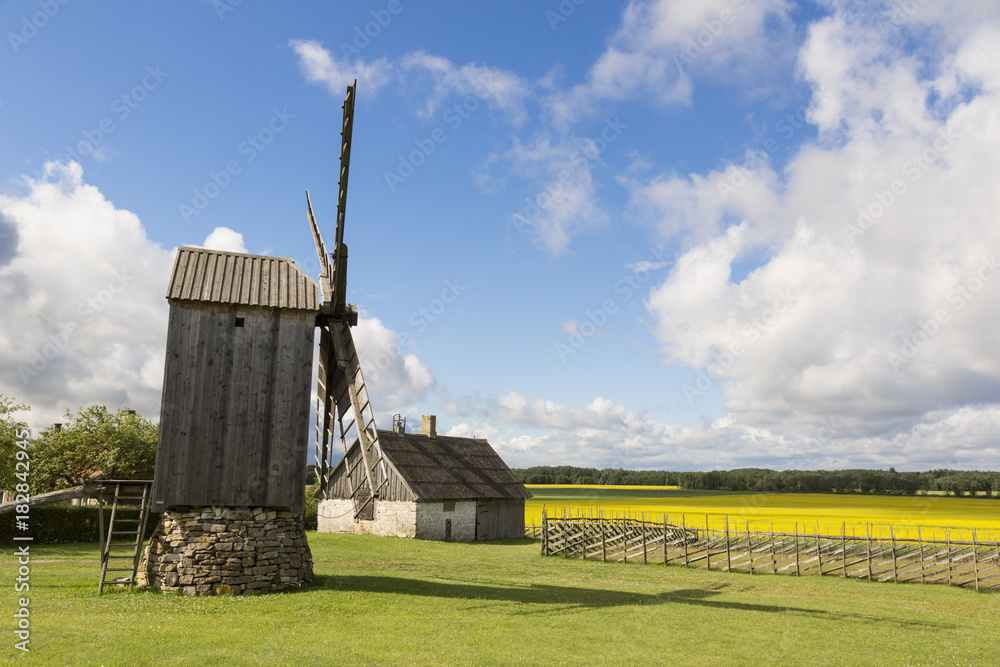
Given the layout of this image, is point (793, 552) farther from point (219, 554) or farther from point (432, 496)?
point (219, 554)

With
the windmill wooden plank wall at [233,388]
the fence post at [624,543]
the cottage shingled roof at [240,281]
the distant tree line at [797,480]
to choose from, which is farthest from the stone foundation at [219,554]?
the distant tree line at [797,480]

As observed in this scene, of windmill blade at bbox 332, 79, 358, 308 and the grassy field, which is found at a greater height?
windmill blade at bbox 332, 79, 358, 308

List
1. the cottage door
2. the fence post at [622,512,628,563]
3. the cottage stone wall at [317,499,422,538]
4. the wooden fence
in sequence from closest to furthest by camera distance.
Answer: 1. the wooden fence
2. the fence post at [622,512,628,563]
3. the cottage stone wall at [317,499,422,538]
4. the cottage door

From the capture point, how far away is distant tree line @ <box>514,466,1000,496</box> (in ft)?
264

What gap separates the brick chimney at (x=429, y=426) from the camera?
1658 inches

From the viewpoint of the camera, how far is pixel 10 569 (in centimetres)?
1947

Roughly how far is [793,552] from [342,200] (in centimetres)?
2166

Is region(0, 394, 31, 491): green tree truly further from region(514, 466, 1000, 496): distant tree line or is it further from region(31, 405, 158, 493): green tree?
region(514, 466, 1000, 496): distant tree line

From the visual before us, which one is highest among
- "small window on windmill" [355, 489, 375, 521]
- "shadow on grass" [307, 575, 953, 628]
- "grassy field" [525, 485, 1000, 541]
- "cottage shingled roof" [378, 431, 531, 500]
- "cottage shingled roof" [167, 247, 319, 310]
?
"cottage shingled roof" [167, 247, 319, 310]

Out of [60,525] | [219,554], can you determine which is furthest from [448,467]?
[219,554]

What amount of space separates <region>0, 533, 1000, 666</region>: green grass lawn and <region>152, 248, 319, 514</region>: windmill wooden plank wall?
108 inches

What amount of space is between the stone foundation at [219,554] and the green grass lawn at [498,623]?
0.65 m

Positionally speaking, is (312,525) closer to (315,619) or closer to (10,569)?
(10,569)

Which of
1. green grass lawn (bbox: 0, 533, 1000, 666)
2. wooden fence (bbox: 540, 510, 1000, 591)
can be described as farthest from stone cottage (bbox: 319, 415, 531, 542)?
green grass lawn (bbox: 0, 533, 1000, 666)
